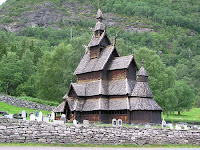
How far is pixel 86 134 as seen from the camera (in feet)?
100

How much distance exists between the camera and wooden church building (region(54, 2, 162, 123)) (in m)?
43.7

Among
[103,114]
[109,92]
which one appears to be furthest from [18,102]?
[109,92]

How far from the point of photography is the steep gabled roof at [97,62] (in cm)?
4850

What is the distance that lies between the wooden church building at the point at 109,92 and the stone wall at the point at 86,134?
30.6 feet

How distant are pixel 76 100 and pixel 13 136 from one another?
20489 millimetres

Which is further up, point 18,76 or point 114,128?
point 18,76

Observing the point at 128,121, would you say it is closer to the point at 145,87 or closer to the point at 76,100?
the point at 145,87

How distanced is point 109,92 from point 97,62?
20.4ft

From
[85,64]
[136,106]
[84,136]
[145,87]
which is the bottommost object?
[84,136]

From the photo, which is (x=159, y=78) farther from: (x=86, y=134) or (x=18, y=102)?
(x=86, y=134)

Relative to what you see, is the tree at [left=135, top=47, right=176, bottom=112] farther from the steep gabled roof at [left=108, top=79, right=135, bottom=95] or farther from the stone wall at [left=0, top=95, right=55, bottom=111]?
the stone wall at [left=0, top=95, right=55, bottom=111]

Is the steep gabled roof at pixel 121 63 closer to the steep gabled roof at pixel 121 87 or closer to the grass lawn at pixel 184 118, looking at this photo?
the steep gabled roof at pixel 121 87

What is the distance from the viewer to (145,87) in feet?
147

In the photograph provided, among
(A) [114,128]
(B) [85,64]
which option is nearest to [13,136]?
(A) [114,128]
